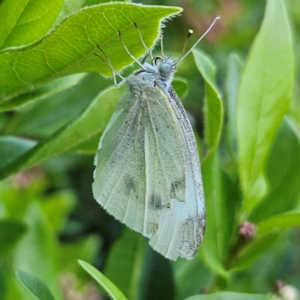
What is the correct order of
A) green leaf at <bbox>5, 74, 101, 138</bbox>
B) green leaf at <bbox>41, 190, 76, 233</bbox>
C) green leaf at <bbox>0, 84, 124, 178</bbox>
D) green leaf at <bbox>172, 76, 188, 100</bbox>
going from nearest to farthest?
green leaf at <bbox>0, 84, 124, 178</bbox> → green leaf at <bbox>172, 76, 188, 100</bbox> → green leaf at <bbox>5, 74, 101, 138</bbox> → green leaf at <bbox>41, 190, 76, 233</bbox>

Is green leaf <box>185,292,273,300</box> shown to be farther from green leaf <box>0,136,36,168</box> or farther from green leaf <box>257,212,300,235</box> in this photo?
green leaf <box>0,136,36,168</box>

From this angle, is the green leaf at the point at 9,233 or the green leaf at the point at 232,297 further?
the green leaf at the point at 9,233

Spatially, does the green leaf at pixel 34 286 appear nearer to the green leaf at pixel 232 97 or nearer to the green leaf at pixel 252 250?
the green leaf at pixel 252 250

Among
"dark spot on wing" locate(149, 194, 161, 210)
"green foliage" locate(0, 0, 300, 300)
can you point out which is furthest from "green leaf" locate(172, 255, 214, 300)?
"dark spot on wing" locate(149, 194, 161, 210)

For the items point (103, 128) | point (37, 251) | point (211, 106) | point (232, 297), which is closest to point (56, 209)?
point (37, 251)

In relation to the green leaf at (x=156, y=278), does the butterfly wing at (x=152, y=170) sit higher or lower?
higher

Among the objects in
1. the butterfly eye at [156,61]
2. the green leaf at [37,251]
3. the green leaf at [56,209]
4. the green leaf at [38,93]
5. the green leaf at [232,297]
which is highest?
the green leaf at [38,93]

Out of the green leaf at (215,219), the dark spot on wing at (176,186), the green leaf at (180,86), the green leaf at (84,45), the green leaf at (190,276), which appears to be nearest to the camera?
the green leaf at (84,45)

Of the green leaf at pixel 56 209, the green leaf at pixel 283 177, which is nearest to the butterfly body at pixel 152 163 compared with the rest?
the green leaf at pixel 283 177

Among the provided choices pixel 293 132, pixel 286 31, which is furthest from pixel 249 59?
pixel 293 132
